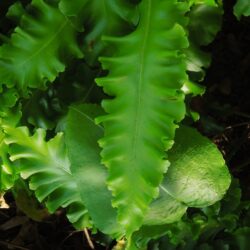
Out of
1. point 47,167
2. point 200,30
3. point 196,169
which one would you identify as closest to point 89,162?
point 47,167

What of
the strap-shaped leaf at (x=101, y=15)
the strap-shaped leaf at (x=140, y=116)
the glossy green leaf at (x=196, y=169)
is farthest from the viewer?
the glossy green leaf at (x=196, y=169)

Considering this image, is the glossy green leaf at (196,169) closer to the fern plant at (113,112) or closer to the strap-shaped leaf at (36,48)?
the fern plant at (113,112)

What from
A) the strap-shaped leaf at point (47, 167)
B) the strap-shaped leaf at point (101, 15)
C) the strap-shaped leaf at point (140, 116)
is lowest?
the strap-shaped leaf at point (47, 167)

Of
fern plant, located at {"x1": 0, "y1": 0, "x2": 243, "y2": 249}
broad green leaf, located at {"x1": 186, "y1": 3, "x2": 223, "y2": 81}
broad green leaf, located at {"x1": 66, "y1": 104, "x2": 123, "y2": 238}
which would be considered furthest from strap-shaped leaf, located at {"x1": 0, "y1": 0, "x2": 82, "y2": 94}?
broad green leaf, located at {"x1": 186, "y1": 3, "x2": 223, "y2": 81}

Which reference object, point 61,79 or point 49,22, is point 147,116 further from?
point 61,79

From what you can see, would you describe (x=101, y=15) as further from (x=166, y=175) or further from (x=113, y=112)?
(x=166, y=175)

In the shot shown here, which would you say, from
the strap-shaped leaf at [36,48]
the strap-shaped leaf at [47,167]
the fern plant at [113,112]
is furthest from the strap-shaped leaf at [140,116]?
the strap-shaped leaf at [47,167]
